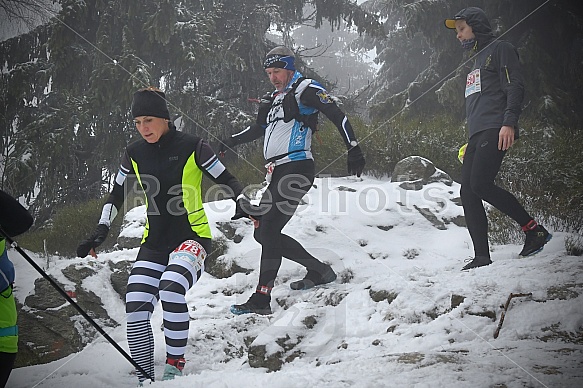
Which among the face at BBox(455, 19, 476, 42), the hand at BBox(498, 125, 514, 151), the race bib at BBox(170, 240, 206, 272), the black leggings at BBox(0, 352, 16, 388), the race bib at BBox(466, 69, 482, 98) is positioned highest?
the face at BBox(455, 19, 476, 42)

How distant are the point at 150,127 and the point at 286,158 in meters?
1.30

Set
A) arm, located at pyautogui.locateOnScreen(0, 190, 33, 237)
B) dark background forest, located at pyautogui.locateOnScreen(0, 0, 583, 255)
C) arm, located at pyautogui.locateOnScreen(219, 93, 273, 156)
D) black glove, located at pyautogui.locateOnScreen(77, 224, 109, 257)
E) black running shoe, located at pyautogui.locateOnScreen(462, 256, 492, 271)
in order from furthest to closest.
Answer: dark background forest, located at pyautogui.locateOnScreen(0, 0, 583, 255)
arm, located at pyautogui.locateOnScreen(219, 93, 273, 156)
black running shoe, located at pyautogui.locateOnScreen(462, 256, 492, 271)
black glove, located at pyautogui.locateOnScreen(77, 224, 109, 257)
arm, located at pyautogui.locateOnScreen(0, 190, 33, 237)

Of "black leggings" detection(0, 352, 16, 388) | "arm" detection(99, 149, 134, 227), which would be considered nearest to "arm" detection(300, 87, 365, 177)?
"arm" detection(99, 149, 134, 227)

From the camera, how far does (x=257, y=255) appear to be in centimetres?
527

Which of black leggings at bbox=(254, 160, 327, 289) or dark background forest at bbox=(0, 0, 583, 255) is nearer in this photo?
black leggings at bbox=(254, 160, 327, 289)

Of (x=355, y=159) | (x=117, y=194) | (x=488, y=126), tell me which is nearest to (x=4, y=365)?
(x=117, y=194)

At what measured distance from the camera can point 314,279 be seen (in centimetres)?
439

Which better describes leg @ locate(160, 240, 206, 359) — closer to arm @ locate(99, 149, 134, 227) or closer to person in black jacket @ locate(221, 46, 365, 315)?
arm @ locate(99, 149, 134, 227)

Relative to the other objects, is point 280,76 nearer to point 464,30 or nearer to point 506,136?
point 464,30

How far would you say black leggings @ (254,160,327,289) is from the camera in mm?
3941

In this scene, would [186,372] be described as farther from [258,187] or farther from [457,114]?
[457,114]

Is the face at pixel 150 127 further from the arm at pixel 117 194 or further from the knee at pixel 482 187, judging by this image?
the knee at pixel 482 187

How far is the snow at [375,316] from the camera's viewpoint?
6.93 ft

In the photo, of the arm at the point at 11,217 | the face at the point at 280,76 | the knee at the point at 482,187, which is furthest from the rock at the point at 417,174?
the arm at the point at 11,217
